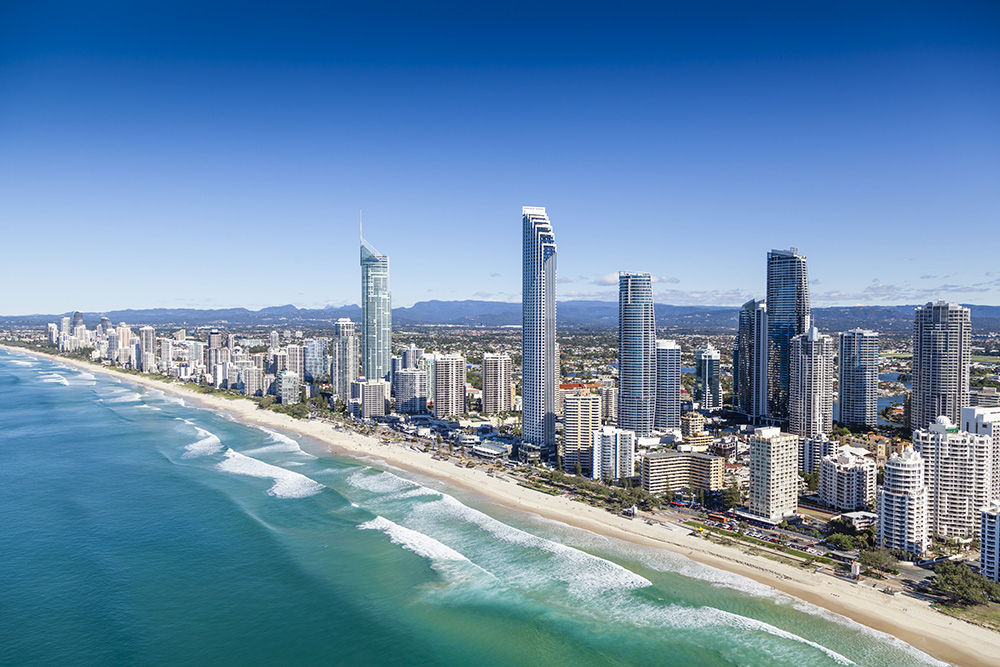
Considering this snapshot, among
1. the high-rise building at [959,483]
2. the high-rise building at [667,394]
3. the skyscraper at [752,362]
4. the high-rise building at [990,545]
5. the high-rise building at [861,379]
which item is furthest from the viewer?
the skyscraper at [752,362]

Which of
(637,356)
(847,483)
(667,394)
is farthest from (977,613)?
(667,394)

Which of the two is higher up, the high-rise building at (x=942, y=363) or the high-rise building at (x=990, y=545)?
the high-rise building at (x=942, y=363)

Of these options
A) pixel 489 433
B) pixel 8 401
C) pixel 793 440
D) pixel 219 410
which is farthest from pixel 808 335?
pixel 8 401

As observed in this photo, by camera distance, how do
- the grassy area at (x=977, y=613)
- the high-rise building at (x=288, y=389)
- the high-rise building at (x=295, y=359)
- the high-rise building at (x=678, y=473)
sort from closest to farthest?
the grassy area at (x=977, y=613), the high-rise building at (x=678, y=473), the high-rise building at (x=288, y=389), the high-rise building at (x=295, y=359)

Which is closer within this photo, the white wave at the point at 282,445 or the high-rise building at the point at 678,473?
the high-rise building at the point at 678,473

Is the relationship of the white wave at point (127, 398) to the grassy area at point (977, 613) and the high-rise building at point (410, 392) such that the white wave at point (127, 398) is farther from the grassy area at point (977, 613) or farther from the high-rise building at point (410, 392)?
the grassy area at point (977, 613)

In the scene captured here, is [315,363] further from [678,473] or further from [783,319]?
[678,473]

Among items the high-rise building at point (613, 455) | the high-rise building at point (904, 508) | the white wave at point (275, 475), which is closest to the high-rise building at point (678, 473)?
the high-rise building at point (613, 455)

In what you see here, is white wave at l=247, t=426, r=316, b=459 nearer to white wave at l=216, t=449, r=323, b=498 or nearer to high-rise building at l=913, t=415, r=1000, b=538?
white wave at l=216, t=449, r=323, b=498
